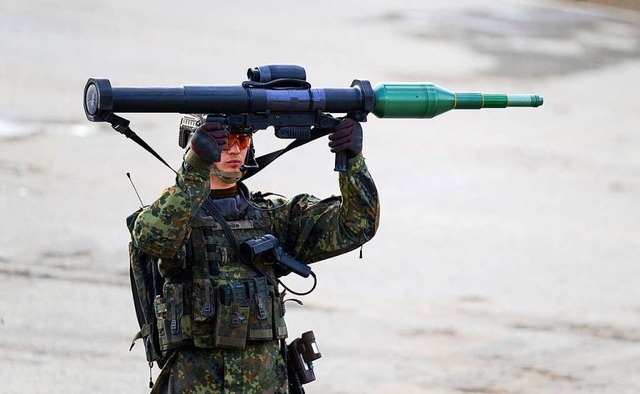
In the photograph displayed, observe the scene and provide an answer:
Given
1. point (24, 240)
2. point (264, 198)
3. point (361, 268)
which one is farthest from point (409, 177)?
point (264, 198)

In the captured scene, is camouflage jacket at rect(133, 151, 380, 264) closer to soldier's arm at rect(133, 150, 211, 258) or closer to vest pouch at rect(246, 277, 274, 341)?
soldier's arm at rect(133, 150, 211, 258)

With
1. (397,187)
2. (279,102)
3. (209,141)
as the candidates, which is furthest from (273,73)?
(397,187)

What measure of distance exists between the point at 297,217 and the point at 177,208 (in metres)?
0.67

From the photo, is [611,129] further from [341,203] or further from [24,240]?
[341,203]

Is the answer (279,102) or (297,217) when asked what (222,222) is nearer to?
(297,217)

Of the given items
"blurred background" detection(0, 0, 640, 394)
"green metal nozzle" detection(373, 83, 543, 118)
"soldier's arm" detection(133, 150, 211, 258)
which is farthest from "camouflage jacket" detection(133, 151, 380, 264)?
"blurred background" detection(0, 0, 640, 394)

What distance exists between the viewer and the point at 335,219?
6.22m

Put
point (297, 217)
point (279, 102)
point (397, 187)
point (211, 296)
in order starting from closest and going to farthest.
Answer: point (279, 102) < point (211, 296) < point (297, 217) < point (397, 187)

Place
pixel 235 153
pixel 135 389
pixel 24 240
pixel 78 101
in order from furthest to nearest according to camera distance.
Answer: pixel 78 101 → pixel 24 240 → pixel 135 389 → pixel 235 153

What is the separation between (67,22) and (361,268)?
760cm

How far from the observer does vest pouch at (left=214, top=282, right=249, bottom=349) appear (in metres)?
6.06

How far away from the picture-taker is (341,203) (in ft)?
20.4

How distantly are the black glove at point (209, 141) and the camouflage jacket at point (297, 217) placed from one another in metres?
0.05

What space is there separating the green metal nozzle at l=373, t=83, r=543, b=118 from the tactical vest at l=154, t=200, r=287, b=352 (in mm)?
691
